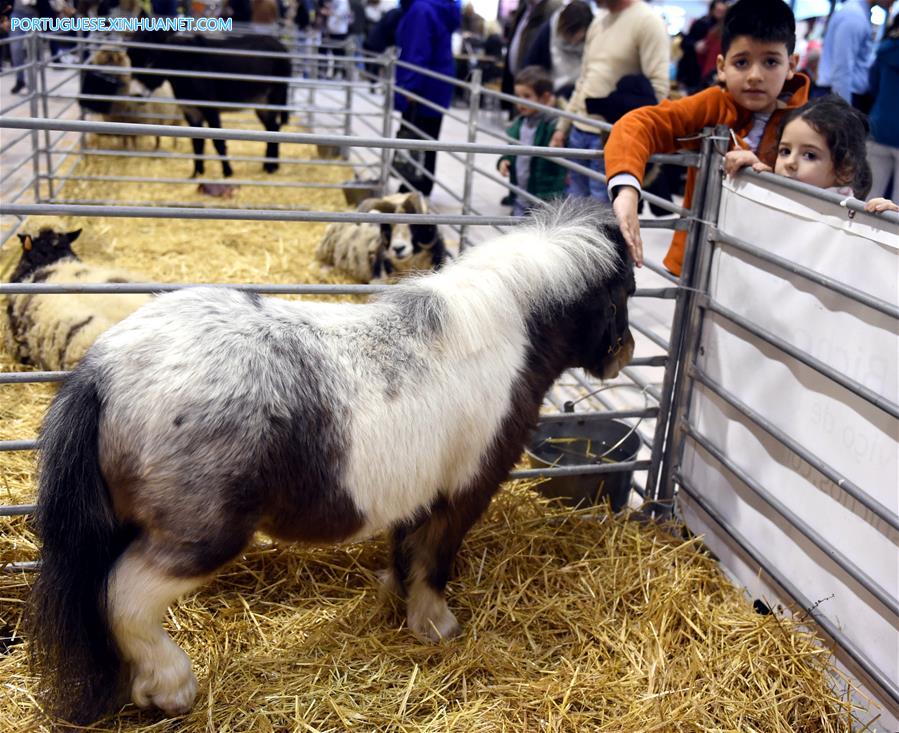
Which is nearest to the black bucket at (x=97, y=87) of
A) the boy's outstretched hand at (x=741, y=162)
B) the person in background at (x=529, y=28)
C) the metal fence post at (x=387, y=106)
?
the metal fence post at (x=387, y=106)

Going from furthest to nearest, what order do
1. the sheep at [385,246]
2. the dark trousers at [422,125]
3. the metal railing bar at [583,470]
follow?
the dark trousers at [422,125] → the sheep at [385,246] → the metal railing bar at [583,470]

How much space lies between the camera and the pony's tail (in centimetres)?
184

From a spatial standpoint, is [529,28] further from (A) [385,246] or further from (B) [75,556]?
(B) [75,556]

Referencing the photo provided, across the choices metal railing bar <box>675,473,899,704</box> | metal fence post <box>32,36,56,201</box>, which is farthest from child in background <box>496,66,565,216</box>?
metal fence post <box>32,36,56,201</box>

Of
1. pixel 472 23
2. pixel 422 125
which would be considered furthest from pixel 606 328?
pixel 472 23

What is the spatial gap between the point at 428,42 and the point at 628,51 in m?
2.78

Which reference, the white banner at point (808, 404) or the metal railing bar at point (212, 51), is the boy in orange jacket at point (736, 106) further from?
the metal railing bar at point (212, 51)

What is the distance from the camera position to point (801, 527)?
8.13 feet

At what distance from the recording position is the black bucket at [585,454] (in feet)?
10.6

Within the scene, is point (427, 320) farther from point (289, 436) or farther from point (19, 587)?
point (19, 587)

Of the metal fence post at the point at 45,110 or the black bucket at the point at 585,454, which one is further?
the metal fence post at the point at 45,110

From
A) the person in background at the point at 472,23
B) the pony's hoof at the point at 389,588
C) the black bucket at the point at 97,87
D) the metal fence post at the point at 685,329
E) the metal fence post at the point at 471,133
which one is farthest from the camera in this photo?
the person in background at the point at 472,23

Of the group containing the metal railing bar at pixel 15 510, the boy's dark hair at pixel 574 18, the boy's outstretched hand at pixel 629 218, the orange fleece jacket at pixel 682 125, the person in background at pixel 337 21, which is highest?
the person in background at pixel 337 21

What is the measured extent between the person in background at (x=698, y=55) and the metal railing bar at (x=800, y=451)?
26.8ft
